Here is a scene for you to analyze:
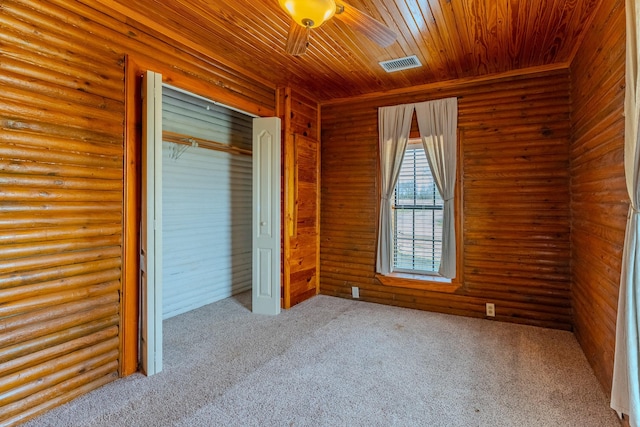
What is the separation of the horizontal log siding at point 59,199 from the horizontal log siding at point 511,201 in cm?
301

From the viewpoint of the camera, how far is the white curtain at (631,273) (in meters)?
1.61

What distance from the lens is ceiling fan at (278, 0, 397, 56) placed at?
174 centimetres

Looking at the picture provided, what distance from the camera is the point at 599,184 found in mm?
2432

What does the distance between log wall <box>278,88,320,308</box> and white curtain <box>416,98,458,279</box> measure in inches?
60.4

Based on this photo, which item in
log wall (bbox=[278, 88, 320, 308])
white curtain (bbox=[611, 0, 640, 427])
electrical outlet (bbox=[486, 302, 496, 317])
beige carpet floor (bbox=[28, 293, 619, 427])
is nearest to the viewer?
white curtain (bbox=[611, 0, 640, 427])

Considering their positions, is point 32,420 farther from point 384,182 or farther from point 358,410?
point 384,182

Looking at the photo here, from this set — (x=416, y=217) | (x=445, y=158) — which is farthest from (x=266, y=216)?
(x=445, y=158)

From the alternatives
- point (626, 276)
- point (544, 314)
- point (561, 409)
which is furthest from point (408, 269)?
point (626, 276)

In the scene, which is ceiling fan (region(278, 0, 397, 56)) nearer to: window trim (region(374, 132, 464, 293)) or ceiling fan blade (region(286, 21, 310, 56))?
Result: ceiling fan blade (region(286, 21, 310, 56))

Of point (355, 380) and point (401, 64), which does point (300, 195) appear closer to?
point (401, 64)

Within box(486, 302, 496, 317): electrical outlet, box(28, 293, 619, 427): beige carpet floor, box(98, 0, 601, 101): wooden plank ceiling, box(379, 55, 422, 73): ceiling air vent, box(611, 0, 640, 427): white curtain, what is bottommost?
box(28, 293, 619, 427): beige carpet floor

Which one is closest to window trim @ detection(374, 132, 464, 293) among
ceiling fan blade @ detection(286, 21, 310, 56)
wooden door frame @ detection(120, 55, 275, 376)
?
ceiling fan blade @ detection(286, 21, 310, 56)


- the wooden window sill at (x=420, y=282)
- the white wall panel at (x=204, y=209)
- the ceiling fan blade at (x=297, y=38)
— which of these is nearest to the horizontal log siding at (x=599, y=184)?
the wooden window sill at (x=420, y=282)

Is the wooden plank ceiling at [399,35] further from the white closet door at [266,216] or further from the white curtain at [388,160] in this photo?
the white closet door at [266,216]
